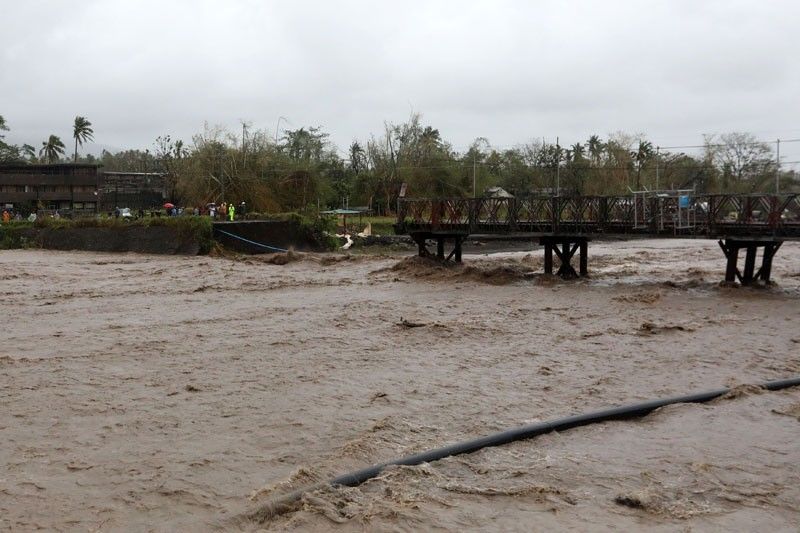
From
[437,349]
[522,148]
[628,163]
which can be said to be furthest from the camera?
[522,148]

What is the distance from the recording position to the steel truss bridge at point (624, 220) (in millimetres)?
22047

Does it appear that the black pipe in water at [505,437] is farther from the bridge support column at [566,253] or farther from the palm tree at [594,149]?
the palm tree at [594,149]

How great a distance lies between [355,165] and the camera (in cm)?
7788

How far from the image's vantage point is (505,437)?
7.43m

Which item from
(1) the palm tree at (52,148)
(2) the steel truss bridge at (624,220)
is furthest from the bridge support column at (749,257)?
(1) the palm tree at (52,148)

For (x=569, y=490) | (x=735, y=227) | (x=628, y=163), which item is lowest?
(x=569, y=490)

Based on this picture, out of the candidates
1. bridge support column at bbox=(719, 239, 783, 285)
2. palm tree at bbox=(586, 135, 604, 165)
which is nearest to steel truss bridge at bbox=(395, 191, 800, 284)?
bridge support column at bbox=(719, 239, 783, 285)

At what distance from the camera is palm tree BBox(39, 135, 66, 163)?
101 metres

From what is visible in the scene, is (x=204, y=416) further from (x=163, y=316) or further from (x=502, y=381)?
(x=163, y=316)

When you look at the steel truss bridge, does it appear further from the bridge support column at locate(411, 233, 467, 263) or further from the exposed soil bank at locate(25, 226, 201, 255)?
the exposed soil bank at locate(25, 226, 201, 255)

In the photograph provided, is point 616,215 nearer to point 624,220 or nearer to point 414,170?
point 624,220

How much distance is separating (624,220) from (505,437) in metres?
18.9

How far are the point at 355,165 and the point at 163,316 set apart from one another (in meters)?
62.1

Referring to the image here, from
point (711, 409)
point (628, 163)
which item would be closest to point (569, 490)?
point (711, 409)
